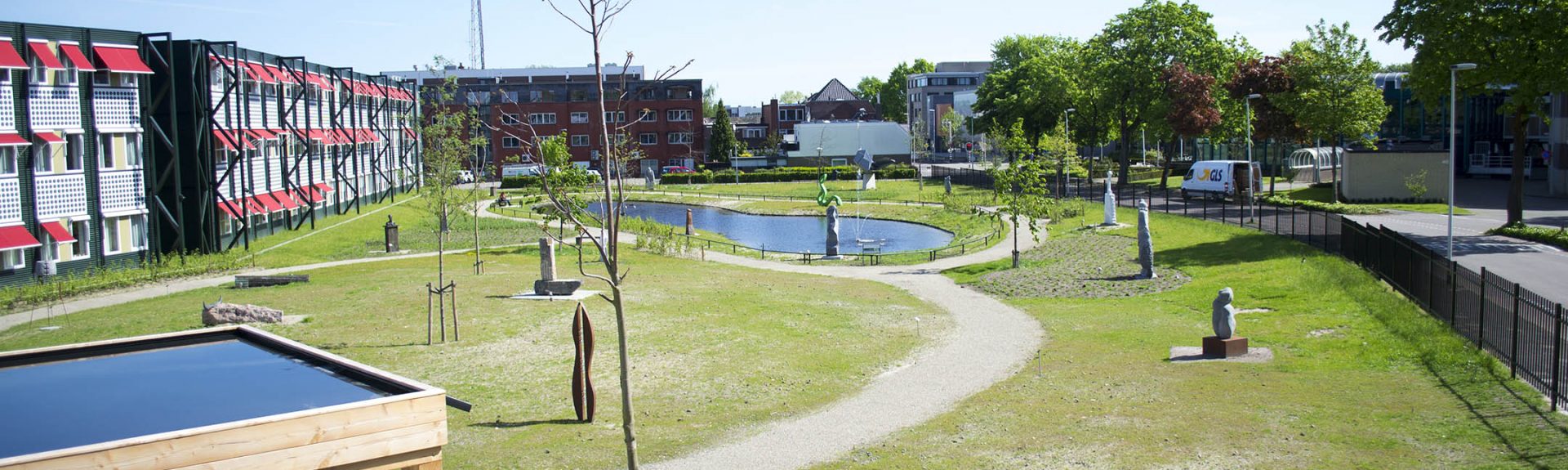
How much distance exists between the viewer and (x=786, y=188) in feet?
287

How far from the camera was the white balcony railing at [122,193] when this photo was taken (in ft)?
122

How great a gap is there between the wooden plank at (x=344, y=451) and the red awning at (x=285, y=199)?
4431 cm

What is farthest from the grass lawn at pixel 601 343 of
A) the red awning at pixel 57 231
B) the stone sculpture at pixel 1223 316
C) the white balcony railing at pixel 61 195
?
the white balcony railing at pixel 61 195

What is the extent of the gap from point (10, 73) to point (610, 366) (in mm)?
25166

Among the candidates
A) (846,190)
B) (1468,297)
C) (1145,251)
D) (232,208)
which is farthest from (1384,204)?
(232,208)

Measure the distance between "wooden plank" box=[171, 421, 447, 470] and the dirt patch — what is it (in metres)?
23.0

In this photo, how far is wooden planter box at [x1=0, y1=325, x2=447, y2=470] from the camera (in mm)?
9391

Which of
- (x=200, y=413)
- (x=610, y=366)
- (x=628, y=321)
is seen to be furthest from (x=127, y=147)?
(x=200, y=413)

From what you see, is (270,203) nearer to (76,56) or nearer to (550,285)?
(76,56)

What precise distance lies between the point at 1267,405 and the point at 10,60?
116 feet

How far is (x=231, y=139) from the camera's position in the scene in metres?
44.1

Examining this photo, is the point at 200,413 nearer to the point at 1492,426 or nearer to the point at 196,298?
the point at 1492,426

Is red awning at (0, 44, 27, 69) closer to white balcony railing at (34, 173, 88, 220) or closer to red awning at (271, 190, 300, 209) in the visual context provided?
white balcony railing at (34, 173, 88, 220)

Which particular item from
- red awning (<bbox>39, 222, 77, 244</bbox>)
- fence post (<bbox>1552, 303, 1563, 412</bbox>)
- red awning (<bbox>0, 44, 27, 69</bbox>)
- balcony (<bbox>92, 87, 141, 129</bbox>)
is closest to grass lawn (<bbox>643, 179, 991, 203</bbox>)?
balcony (<bbox>92, 87, 141, 129</bbox>)
